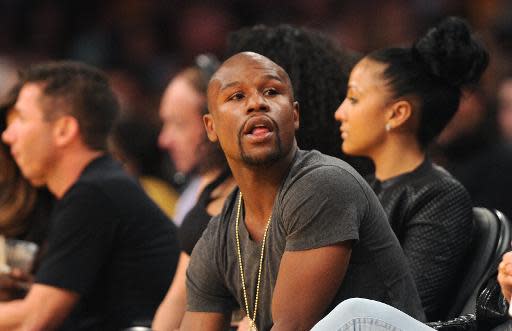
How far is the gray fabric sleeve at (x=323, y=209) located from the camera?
2771 millimetres

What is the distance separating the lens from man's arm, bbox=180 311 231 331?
3.11m

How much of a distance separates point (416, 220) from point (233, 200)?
64 centimetres

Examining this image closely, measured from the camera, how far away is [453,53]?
3.66 metres

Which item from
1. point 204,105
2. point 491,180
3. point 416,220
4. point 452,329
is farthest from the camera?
point 491,180

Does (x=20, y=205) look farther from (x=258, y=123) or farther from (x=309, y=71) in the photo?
(x=258, y=123)

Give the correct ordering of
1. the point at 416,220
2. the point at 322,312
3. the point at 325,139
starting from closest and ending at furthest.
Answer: the point at 322,312 < the point at 416,220 < the point at 325,139

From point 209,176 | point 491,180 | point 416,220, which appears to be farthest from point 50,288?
point 491,180

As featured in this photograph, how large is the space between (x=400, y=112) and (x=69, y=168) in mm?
1355

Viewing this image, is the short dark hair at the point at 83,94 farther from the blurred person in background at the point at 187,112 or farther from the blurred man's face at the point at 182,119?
the blurred man's face at the point at 182,119

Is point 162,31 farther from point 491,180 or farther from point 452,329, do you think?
point 452,329

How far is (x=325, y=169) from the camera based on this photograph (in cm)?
286

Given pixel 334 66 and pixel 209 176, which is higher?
pixel 334 66

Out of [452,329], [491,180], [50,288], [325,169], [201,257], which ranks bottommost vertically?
[491,180]

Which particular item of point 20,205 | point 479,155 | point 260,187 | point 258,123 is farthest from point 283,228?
point 479,155
